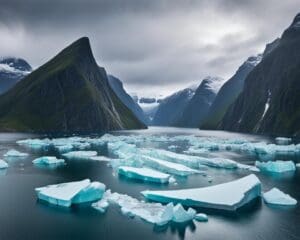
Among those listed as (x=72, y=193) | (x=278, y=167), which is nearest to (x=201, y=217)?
(x=72, y=193)

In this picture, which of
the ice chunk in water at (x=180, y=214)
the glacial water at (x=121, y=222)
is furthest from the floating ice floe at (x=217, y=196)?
the ice chunk in water at (x=180, y=214)

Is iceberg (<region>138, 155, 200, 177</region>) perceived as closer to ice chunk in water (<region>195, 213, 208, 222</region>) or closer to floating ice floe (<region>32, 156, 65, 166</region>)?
floating ice floe (<region>32, 156, 65, 166</region>)

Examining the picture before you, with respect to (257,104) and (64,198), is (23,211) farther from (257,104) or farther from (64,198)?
(257,104)

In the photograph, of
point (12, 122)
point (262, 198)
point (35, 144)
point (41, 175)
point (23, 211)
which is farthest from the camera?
point (12, 122)

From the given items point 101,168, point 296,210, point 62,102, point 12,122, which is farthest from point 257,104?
point 296,210

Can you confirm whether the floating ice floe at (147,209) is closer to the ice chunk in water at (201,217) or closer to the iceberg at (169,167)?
the ice chunk in water at (201,217)

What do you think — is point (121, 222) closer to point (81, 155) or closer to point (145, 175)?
point (145, 175)

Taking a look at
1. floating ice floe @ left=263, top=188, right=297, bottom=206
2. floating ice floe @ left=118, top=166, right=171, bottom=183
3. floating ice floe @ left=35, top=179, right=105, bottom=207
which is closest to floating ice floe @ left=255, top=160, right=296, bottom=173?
floating ice floe @ left=263, top=188, right=297, bottom=206
